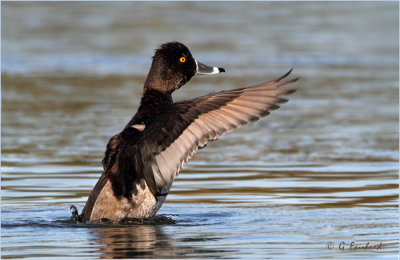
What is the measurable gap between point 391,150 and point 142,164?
14.1ft

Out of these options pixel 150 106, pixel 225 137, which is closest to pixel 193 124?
pixel 150 106

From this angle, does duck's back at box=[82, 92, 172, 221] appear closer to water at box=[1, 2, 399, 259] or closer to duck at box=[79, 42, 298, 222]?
duck at box=[79, 42, 298, 222]

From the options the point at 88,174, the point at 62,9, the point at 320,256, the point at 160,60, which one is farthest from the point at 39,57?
the point at 320,256

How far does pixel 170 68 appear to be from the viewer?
8.01 meters

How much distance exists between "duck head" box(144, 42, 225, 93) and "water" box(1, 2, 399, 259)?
3.37 ft

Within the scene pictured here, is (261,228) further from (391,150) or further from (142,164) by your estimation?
(391,150)

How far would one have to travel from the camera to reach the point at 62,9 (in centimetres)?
2477

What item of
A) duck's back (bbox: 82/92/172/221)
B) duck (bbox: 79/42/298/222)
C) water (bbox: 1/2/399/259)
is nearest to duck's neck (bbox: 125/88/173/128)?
duck (bbox: 79/42/298/222)

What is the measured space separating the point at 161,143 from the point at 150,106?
0.88 m

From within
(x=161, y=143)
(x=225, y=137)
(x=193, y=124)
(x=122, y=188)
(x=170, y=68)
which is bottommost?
(x=225, y=137)

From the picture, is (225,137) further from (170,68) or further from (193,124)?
(193,124)

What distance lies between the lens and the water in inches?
257

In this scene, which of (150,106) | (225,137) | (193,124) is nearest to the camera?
(193,124)

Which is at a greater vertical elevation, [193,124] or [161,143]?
[193,124]
